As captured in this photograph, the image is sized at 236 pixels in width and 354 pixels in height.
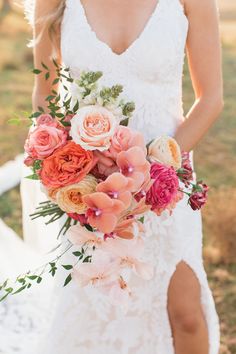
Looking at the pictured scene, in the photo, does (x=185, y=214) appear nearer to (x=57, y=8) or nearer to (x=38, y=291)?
(x=57, y=8)

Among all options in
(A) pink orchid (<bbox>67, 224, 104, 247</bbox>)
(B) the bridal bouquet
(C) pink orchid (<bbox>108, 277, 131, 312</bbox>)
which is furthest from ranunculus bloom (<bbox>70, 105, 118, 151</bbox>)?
(C) pink orchid (<bbox>108, 277, 131, 312</bbox>)

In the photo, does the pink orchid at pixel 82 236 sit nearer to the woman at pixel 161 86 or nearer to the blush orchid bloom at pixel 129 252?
the blush orchid bloom at pixel 129 252

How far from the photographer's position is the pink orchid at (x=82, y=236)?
2982 millimetres

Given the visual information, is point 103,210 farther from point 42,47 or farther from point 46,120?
point 42,47

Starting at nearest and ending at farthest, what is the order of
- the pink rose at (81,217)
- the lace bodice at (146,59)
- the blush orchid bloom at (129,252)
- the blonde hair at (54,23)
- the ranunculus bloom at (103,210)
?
the ranunculus bloom at (103,210), the pink rose at (81,217), the blush orchid bloom at (129,252), the lace bodice at (146,59), the blonde hair at (54,23)

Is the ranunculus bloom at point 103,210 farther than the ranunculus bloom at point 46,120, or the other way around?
the ranunculus bloom at point 46,120

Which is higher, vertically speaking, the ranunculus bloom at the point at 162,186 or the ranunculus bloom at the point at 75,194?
→ the ranunculus bloom at the point at 162,186

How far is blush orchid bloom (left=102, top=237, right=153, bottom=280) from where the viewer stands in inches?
121

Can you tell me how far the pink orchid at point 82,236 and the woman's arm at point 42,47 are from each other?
965mm

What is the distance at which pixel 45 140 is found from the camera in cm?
286

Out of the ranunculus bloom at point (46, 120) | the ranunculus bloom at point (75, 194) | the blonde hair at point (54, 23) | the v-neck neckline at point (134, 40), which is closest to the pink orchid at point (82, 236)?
the ranunculus bloom at point (75, 194)

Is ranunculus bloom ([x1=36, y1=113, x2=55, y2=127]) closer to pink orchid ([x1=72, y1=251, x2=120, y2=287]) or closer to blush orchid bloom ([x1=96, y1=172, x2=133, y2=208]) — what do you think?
blush orchid bloom ([x1=96, y1=172, x2=133, y2=208])

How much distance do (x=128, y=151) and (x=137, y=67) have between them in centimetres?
76

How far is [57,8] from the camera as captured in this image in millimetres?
3633
